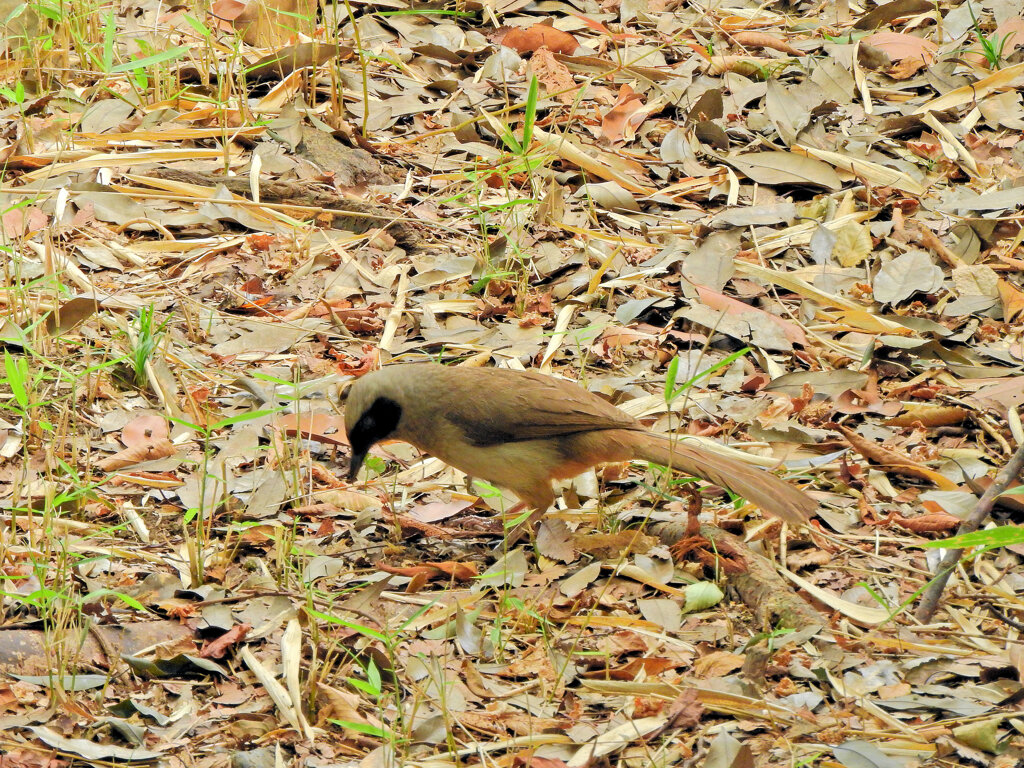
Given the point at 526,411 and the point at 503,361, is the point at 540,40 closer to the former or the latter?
the point at 503,361

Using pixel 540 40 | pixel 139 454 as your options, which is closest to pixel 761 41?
pixel 540 40

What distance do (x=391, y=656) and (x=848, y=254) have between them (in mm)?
3782

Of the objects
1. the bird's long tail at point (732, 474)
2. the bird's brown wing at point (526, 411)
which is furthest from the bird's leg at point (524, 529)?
the bird's long tail at point (732, 474)

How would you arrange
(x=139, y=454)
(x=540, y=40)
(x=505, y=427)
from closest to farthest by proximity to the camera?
(x=505, y=427), (x=139, y=454), (x=540, y=40)

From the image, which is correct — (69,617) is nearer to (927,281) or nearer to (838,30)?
(927,281)

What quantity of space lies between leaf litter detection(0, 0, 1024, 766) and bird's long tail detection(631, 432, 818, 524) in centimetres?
26

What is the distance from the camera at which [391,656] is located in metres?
4.11

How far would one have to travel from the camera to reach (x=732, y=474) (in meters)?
4.80

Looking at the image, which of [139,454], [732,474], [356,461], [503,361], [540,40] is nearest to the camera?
[732,474]

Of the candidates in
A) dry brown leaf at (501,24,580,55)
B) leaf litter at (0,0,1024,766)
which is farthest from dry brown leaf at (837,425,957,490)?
dry brown leaf at (501,24,580,55)

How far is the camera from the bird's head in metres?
5.22

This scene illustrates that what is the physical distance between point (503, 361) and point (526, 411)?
102 centimetres

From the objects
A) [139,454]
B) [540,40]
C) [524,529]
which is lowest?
[524,529]

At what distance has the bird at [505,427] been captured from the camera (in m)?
5.12
